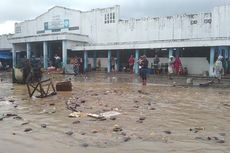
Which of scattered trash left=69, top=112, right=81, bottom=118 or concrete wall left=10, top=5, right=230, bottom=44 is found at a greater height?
concrete wall left=10, top=5, right=230, bottom=44

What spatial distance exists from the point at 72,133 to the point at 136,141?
1454mm

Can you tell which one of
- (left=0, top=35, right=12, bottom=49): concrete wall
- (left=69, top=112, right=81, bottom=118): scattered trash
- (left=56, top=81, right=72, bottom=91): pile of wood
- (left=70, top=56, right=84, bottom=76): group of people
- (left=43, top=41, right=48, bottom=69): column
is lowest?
(left=69, top=112, right=81, bottom=118): scattered trash

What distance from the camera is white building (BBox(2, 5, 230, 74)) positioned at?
2995cm

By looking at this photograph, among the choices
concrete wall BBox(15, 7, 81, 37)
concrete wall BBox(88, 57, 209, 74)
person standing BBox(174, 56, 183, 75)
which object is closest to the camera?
person standing BBox(174, 56, 183, 75)

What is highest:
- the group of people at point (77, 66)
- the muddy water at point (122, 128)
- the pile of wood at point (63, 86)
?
the group of people at point (77, 66)

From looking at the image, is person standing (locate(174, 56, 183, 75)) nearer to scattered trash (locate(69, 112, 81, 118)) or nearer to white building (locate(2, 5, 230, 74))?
white building (locate(2, 5, 230, 74))

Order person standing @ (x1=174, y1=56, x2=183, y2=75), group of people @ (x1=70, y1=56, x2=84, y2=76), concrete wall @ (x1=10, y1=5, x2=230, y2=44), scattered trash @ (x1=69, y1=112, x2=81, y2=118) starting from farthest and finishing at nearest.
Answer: group of people @ (x1=70, y1=56, x2=84, y2=76) < concrete wall @ (x1=10, y1=5, x2=230, y2=44) < person standing @ (x1=174, y1=56, x2=183, y2=75) < scattered trash @ (x1=69, y1=112, x2=81, y2=118)

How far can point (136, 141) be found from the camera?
6.86m

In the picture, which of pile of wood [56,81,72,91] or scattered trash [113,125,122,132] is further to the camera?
pile of wood [56,81,72,91]

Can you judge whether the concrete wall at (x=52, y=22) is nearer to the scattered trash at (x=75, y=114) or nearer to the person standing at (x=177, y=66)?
the person standing at (x=177, y=66)

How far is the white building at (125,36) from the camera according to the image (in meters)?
30.0

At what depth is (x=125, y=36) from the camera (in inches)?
1462

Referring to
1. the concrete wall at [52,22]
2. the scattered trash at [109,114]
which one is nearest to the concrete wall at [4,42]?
the concrete wall at [52,22]

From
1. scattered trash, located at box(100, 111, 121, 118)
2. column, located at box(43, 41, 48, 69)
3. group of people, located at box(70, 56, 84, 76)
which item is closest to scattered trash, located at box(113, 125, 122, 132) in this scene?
scattered trash, located at box(100, 111, 121, 118)
